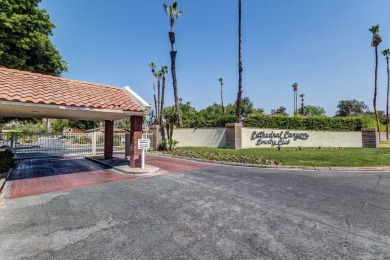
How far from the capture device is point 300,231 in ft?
13.3

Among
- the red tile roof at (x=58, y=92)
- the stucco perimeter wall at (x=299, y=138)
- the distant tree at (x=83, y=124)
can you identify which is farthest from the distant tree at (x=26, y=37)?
the distant tree at (x=83, y=124)

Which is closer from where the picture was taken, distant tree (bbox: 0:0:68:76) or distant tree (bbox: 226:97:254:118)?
distant tree (bbox: 0:0:68:76)

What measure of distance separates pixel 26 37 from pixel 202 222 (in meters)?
18.6

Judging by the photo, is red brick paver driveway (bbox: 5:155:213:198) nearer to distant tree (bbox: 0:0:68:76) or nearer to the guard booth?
the guard booth

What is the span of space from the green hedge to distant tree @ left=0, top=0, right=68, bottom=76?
1923 centimetres

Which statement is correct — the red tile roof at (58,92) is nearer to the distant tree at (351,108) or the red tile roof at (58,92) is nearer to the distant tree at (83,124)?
the distant tree at (83,124)

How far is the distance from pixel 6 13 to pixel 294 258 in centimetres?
2028

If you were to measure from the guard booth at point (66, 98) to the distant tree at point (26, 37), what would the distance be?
7.19m

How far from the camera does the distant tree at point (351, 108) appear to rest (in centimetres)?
8497

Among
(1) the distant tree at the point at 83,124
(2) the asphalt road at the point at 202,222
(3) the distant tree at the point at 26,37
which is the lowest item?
(2) the asphalt road at the point at 202,222

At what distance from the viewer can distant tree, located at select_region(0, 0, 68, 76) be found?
1391 centimetres

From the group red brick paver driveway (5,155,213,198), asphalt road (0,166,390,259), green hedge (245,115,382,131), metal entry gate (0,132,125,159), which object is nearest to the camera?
asphalt road (0,166,390,259)

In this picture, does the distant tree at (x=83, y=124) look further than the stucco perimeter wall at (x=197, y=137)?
Yes

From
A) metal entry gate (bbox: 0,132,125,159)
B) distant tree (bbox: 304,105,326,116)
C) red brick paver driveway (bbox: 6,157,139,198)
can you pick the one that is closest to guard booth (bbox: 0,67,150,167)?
red brick paver driveway (bbox: 6,157,139,198)
